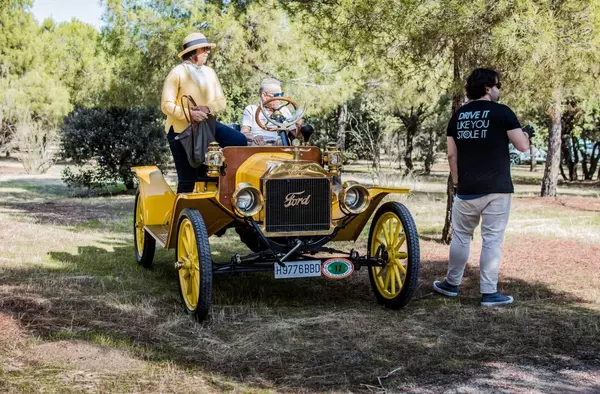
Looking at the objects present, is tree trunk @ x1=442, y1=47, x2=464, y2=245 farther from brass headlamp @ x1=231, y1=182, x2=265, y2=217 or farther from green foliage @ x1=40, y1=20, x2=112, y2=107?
green foliage @ x1=40, y1=20, x2=112, y2=107

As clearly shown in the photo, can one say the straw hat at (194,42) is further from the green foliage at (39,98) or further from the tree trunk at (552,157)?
the green foliage at (39,98)

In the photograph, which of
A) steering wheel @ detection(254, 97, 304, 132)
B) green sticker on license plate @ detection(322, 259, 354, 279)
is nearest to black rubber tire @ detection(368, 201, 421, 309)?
green sticker on license plate @ detection(322, 259, 354, 279)

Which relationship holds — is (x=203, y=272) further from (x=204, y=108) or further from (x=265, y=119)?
(x=265, y=119)

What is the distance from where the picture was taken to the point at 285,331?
519cm

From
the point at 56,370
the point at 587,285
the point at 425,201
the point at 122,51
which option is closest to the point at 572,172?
the point at 425,201

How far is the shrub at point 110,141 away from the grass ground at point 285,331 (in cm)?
891

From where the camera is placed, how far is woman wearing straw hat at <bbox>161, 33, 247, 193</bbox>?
660 cm

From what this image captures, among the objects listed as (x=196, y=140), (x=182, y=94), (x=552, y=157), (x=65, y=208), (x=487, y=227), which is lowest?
(x=65, y=208)

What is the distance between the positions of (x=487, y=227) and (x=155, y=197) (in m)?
3.21

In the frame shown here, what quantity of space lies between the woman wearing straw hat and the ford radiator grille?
1.03 metres

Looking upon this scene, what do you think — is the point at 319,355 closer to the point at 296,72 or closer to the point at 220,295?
the point at 220,295

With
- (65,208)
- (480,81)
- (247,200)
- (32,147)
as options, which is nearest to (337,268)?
(247,200)

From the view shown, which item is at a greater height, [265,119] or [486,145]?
[265,119]

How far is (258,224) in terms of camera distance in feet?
19.1
